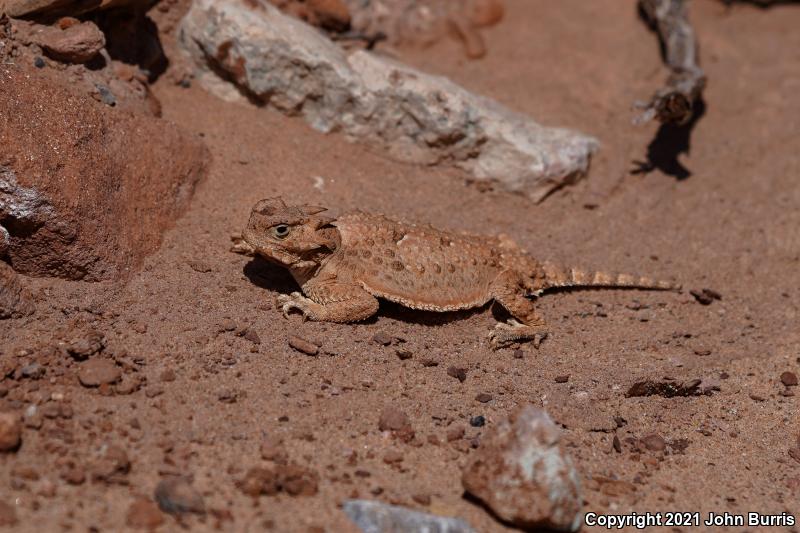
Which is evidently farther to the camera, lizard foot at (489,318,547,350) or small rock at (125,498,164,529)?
lizard foot at (489,318,547,350)

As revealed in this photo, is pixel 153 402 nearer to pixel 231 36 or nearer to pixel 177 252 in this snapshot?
pixel 177 252

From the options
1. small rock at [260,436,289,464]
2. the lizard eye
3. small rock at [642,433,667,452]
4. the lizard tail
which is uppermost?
the lizard eye

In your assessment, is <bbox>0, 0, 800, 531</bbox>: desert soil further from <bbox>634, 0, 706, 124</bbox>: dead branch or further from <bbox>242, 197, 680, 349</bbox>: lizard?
<bbox>634, 0, 706, 124</bbox>: dead branch

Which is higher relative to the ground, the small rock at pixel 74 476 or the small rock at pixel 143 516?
the small rock at pixel 143 516

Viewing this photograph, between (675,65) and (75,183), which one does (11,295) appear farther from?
(675,65)

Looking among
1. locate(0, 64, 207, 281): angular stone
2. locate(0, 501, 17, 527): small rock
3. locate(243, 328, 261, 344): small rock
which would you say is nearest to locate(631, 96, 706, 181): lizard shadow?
locate(243, 328, 261, 344): small rock

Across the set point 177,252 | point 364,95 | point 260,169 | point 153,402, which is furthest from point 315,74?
point 153,402

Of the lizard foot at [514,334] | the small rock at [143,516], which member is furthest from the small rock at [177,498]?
the lizard foot at [514,334]

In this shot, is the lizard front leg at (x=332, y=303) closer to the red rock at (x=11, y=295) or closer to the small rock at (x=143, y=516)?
the red rock at (x=11, y=295)
